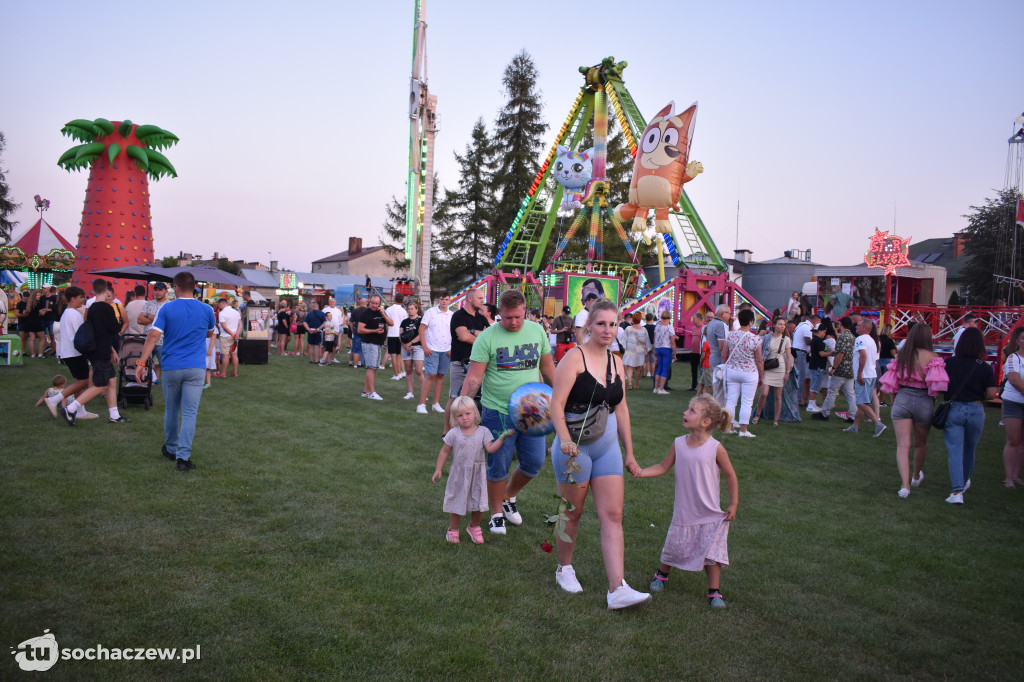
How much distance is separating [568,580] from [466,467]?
1161 millimetres

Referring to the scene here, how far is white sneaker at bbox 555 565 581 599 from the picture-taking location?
13.6 feet

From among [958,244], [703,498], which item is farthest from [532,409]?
[958,244]

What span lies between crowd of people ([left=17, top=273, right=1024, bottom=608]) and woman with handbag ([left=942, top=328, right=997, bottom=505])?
12 millimetres

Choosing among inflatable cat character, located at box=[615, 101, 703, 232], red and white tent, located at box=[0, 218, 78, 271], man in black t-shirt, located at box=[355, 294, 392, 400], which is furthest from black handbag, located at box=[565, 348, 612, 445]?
red and white tent, located at box=[0, 218, 78, 271]

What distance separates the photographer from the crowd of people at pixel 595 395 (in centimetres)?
397

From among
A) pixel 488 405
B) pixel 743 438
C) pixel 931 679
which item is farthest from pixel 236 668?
pixel 743 438

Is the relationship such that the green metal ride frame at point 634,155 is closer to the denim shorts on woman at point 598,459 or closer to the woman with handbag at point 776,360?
the woman with handbag at point 776,360

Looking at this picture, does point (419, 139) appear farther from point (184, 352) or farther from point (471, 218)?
point (184, 352)

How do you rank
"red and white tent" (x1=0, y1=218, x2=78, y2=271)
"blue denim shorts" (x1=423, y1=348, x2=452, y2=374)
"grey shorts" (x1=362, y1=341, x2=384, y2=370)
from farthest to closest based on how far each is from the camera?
"red and white tent" (x1=0, y1=218, x2=78, y2=271), "grey shorts" (x1=362, y1=341, x2=384, y2=370), "blue denim shorts" (x1=423, y1=348, x2=452, y2=374)

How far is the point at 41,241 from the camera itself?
119ft

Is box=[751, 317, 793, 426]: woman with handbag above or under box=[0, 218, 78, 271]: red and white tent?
under

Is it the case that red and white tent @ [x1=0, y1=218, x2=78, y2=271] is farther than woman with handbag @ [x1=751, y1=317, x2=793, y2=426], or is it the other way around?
red and white tent @ [x1=0, y1=218, x2=78, y2=271]

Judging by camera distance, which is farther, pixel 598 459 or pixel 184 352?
pixel 184 352

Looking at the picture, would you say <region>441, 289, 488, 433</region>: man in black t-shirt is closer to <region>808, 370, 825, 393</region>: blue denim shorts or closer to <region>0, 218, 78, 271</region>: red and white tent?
<region>808, 370, 825, 393</region>: blue denim shorts
